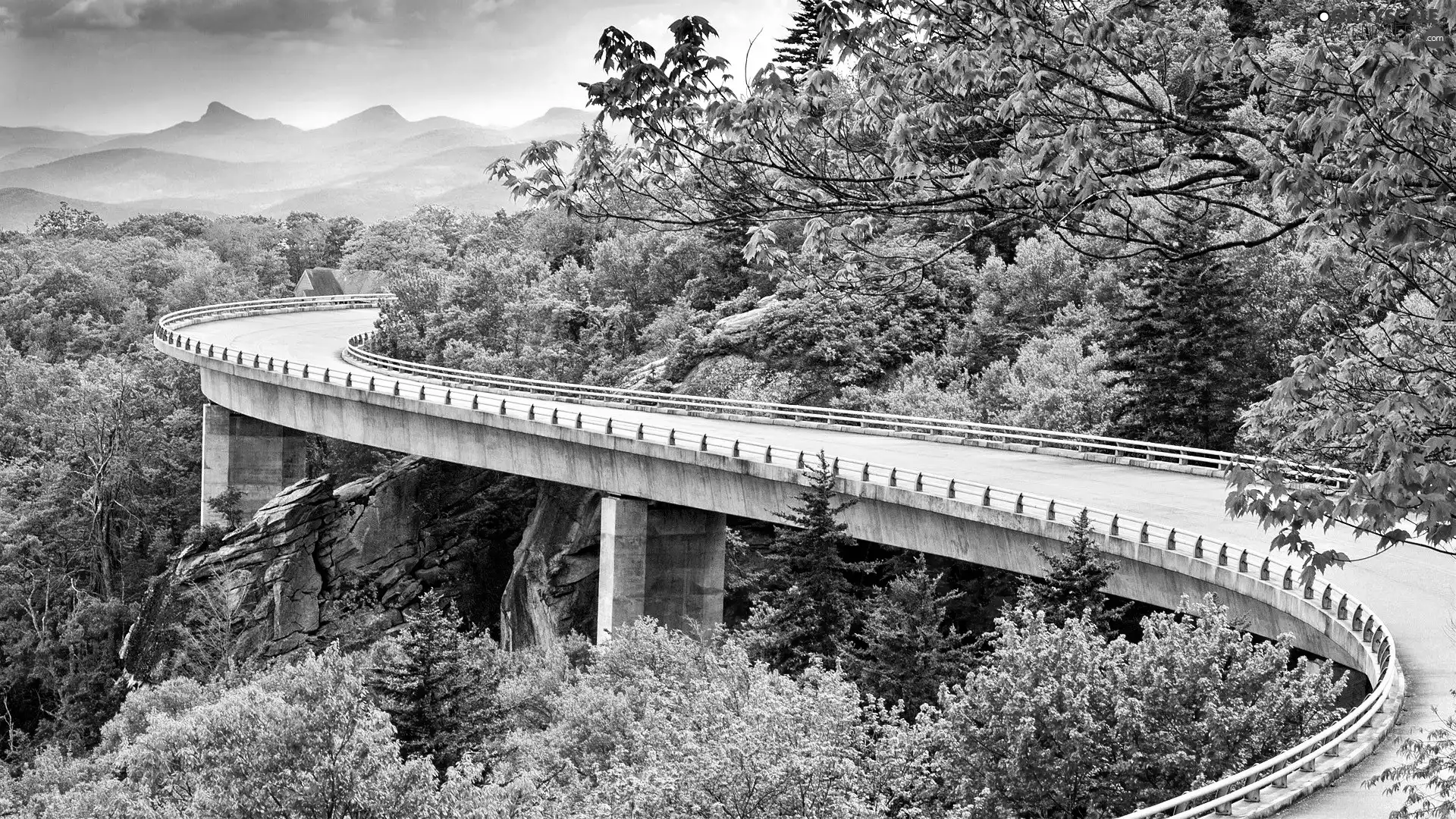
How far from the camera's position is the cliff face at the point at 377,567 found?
47.3 meters

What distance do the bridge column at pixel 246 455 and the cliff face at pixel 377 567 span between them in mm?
6597

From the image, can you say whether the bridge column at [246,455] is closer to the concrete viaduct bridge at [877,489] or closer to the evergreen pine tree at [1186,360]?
the concrete viaduct bridge at [877,489]

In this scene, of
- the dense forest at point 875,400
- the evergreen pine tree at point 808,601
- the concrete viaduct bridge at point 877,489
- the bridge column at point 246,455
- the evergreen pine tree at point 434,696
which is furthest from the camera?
the bridge column at point 246,455

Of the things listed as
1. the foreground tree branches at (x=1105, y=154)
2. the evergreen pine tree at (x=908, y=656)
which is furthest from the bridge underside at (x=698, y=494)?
the foreground tree branches at (x=1105, y=154)

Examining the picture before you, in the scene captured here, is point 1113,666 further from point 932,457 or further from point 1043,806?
point 932,457

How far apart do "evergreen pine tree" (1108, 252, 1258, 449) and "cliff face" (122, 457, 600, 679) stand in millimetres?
18147

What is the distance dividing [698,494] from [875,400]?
43.4 ft

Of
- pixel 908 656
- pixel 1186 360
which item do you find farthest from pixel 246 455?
pixel 908 656

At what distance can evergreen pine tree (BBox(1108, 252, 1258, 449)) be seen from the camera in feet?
134

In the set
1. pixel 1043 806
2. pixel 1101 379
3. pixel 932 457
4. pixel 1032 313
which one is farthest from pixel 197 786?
pixel 1032 313

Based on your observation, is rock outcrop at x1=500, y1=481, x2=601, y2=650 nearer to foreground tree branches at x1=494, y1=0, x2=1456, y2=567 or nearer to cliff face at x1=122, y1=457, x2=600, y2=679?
cliff face at x1=122, y1=457, x2=600, y2=679

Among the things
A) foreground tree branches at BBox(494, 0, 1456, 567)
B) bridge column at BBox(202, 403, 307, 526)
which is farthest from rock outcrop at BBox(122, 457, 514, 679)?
foreground tree branches at BBox(494, 0, 1456, 567)

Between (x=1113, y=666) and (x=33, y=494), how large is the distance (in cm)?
6037

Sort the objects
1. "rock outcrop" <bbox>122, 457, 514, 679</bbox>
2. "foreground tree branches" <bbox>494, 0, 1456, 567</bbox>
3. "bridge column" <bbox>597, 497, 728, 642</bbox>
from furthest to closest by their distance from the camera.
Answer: "rock outcrop" <bbox>122, 457, 514, 679</bbox>, "bridge column" <bbox>597, 497, 728, 642</bbox>, "foreground tree branches" <bbox>494, 0, 1456, 567</bbox>
